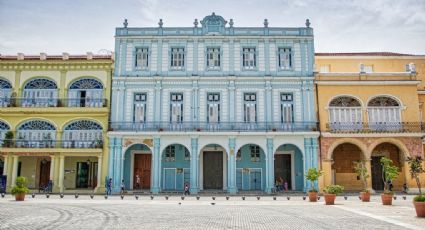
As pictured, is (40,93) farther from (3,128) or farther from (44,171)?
(44,171)

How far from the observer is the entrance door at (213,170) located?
30.5 meters

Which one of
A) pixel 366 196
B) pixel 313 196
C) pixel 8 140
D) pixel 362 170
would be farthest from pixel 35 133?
pixel 366 196

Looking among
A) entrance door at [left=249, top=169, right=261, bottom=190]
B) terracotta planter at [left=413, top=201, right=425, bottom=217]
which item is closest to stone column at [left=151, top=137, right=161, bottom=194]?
entrance door at [left=249, top=169, right=261, bottom=190]

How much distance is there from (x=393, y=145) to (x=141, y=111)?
1936 centimetres

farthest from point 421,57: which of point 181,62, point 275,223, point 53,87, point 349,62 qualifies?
point 53,87

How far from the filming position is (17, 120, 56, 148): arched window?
96.4ft

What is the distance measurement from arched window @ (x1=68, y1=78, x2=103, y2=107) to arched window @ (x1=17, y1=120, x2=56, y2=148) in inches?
98.5

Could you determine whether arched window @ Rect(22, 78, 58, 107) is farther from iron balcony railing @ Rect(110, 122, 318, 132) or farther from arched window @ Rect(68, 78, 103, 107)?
iron balcony railing @ Rect(110, 122, 318, 132)

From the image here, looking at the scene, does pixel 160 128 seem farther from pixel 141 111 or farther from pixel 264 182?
pixel 264 182

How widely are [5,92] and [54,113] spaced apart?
4.47m

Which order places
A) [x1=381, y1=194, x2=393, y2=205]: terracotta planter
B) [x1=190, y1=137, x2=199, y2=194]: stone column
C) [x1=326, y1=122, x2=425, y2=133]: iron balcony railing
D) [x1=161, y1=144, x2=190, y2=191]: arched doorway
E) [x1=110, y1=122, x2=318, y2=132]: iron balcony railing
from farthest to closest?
1. [x1=161, y1=144, x2=190, y2=191]: arched doorway
2. [x1=110, y1=122, x2=318, y2=132]: iron balcony railing
3. [x1=326, y1=122, x2=425, y2=133]: iron balcony railing
4. [x1=190, y1=137, x2=199, y2=194]: stone column
5. [x1=381, y1=194, x2=393, y2=205]: terracotta planter

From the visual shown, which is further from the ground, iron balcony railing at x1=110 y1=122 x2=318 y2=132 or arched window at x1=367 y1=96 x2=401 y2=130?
arched window at x1=367 y1=96 x2=401 y2=130

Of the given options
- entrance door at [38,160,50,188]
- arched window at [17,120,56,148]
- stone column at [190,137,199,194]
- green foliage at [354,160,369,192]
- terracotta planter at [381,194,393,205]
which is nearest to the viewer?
terracotta planter at [381,194,393,205]

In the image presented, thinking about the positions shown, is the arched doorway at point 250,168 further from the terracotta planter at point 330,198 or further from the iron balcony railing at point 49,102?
the iron balcony railing at point 49,102
